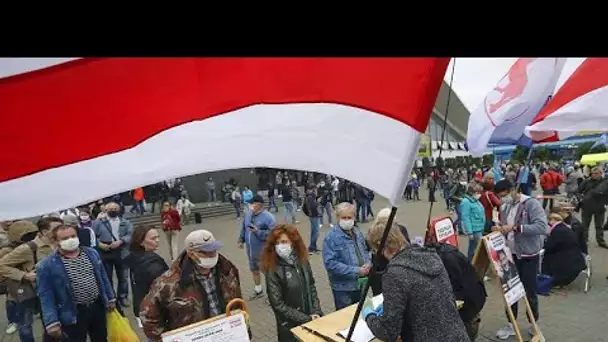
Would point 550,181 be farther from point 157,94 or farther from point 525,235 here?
point 157,94

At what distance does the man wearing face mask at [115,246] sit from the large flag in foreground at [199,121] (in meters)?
5.13

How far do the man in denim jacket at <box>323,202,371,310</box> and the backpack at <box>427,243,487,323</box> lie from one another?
826 millimetres

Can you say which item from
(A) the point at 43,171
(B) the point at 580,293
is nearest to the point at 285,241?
(A) the point at 43,171

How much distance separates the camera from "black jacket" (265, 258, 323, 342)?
364 cm

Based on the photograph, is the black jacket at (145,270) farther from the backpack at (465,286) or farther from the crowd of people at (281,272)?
the backpack at (465,286)

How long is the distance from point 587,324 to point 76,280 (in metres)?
5.63

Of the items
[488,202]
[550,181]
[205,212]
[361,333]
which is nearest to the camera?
[361,333]

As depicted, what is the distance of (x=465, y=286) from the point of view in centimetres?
354

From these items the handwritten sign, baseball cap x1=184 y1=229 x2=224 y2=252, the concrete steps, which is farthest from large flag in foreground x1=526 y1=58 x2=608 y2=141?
the concrete steps

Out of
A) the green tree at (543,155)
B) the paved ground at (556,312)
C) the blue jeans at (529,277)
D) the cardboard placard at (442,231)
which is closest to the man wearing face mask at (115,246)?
the paved ground at (556,312)

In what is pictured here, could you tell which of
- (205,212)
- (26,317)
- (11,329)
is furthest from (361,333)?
(205,212)

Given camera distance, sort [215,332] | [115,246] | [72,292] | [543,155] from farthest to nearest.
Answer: [543,155]
[115,246]
[72,292]
[215,332]

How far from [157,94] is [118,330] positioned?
9.20ft
